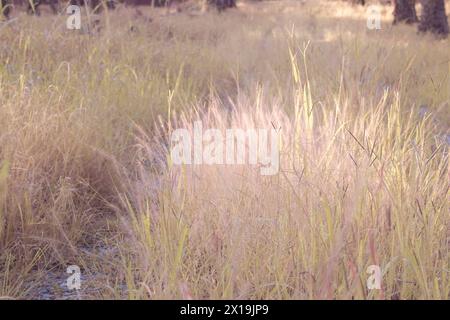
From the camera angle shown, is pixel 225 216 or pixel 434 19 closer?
pixel 225 216

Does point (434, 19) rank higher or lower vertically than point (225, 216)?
higher

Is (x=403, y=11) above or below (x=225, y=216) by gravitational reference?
above

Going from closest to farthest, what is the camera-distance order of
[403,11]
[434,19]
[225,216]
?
[225,216] < [434,19] < [403,11]

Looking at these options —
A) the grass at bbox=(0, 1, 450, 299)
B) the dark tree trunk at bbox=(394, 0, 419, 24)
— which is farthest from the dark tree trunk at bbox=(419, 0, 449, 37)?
the grass at bbox=(0, 1, 450, 299)

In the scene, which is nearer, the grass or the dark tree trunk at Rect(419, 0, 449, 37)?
the grass

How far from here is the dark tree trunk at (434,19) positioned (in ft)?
29.0

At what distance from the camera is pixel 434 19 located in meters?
8.87

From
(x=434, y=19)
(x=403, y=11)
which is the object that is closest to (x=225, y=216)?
(x=434, y=19)

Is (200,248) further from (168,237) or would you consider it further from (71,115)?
(71,115)

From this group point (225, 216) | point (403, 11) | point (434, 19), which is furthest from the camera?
point (403, 11)

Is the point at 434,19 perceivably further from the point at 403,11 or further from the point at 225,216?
the point at 225,216

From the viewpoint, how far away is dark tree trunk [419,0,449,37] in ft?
29.0

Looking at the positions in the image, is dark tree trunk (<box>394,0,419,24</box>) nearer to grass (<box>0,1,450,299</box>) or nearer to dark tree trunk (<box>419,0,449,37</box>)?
dark tree trunk (<box>419,0,449,37</box>)
